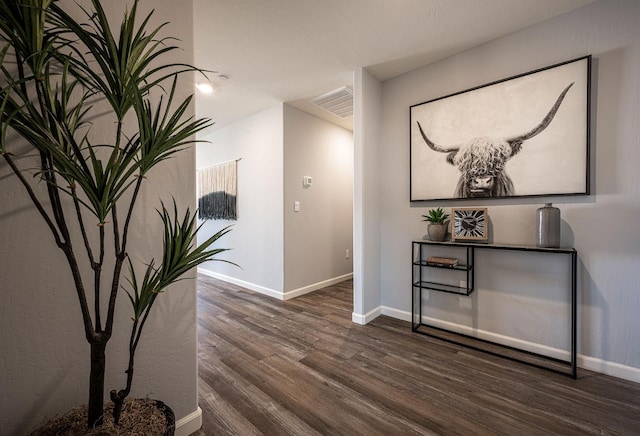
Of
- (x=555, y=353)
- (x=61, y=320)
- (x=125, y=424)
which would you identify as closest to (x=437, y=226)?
(x=555, y=353)

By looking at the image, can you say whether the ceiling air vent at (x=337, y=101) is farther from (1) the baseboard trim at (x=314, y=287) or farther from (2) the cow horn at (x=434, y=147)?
(1) the baseboard trim at (x=314, y=287)

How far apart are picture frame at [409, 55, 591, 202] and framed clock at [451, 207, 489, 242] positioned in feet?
0.45

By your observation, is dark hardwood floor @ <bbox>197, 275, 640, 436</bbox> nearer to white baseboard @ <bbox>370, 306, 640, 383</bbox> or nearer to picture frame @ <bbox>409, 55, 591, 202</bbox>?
white baseboard @ <bbox>370, 306, 640, 383</bbox>

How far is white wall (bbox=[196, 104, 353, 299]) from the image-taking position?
344 cm

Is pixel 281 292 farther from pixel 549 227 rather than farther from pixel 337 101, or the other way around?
pixel 549 227

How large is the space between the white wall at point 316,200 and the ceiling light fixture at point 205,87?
886mm

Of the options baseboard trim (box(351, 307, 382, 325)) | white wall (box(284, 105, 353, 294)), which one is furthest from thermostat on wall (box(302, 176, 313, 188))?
baseboard trim (box(351, 307, 382, 325))

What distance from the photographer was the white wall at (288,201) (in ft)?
11.3

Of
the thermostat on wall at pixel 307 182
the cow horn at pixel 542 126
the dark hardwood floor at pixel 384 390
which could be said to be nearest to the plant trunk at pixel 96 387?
the dark hardwood floor at pixel 384 390

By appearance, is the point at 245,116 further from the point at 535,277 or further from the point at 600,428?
the point at 600,428

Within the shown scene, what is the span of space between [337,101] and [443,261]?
7.32 ft

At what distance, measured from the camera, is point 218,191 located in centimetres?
435

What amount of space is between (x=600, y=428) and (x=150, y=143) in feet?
7.93

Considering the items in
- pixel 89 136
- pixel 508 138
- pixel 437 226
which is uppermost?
pixel 508 138
